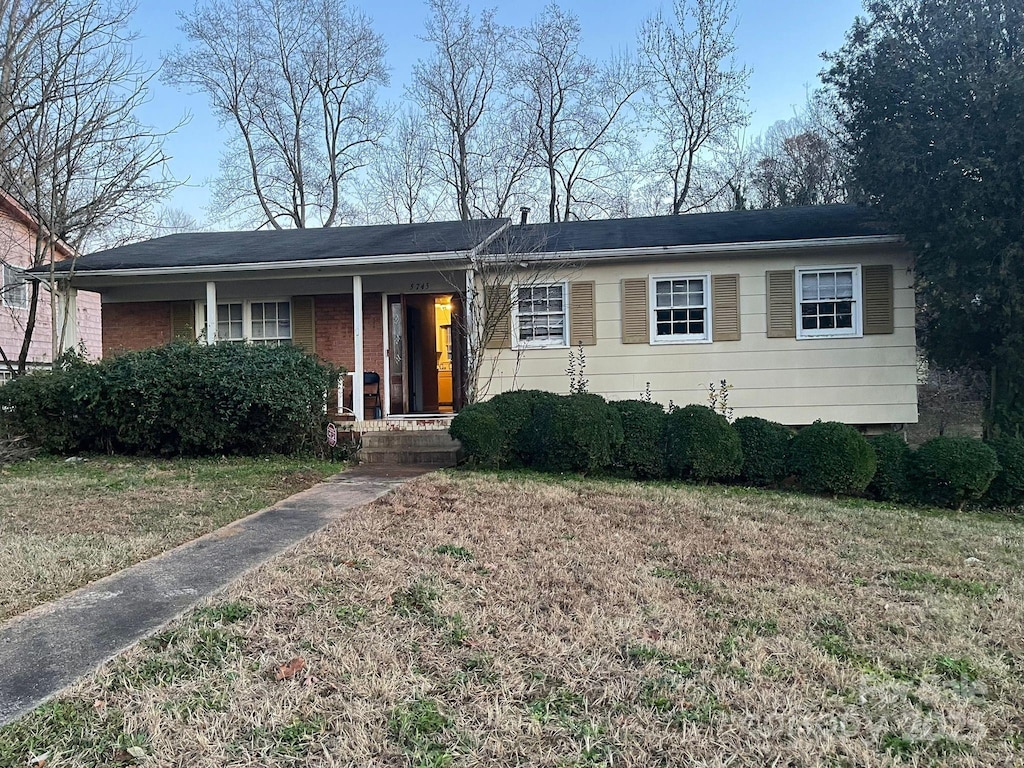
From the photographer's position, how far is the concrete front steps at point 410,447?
9078mm

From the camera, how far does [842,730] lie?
97.0 inches

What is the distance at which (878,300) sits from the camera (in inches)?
391

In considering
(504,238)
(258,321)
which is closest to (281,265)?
(258,321)

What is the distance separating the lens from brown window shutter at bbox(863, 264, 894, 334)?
32.5ft

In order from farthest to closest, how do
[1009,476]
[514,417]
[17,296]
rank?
[17,296] < [514,417] < [1009,476]

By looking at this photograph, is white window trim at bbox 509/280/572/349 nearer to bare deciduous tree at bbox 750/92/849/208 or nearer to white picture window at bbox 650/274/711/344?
white picture window at bbox 650/274/711/344

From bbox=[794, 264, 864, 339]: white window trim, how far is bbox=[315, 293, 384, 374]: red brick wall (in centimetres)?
670

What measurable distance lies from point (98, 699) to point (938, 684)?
3341mm

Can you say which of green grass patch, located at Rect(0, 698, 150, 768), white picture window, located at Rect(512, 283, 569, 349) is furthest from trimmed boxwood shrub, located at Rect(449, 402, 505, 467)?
green grass patch, located at Rect(0, 698, 150, 768)

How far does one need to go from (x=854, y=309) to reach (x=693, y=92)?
1646cm

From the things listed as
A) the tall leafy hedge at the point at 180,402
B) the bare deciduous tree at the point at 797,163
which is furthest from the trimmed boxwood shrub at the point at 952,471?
the bare deciduous tree at the point at 797,163

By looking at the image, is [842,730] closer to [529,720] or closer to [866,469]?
[529,720]

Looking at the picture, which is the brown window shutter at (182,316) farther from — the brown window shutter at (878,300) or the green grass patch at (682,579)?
the brown window shutter at (878,300)

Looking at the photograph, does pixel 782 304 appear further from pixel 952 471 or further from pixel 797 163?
pixel 797 163
